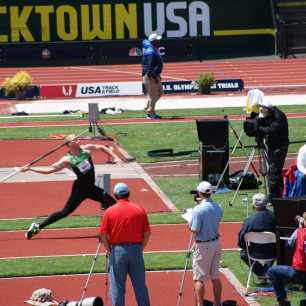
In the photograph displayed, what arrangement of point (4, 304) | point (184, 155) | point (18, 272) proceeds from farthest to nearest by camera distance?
1. point (184, 155)
2. point (18, 272)
3. point (4, 304)

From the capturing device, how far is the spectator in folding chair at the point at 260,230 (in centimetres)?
1495

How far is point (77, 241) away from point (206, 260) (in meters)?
4.57

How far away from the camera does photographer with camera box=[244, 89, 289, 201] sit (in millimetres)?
19312

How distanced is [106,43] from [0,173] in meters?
23.5

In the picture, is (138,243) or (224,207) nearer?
(138,243)

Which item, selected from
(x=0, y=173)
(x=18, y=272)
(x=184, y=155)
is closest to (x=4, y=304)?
(x=18, y=272)

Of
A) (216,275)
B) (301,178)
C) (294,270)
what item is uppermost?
(301,178)

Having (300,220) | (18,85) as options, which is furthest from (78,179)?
(18,85)

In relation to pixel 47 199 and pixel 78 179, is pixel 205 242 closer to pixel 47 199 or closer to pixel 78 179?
pixel 78 179

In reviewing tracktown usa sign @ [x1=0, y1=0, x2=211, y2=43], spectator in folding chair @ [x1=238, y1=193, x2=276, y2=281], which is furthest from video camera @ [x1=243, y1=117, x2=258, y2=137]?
tracktown usa sign @ [x1=0, y1=0, x2=211, y2=43]

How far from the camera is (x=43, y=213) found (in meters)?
20.4

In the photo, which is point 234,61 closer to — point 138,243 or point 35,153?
point 35,153

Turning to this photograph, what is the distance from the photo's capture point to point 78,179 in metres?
17.8

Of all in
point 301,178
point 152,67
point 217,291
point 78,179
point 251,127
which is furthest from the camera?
point 152,67
